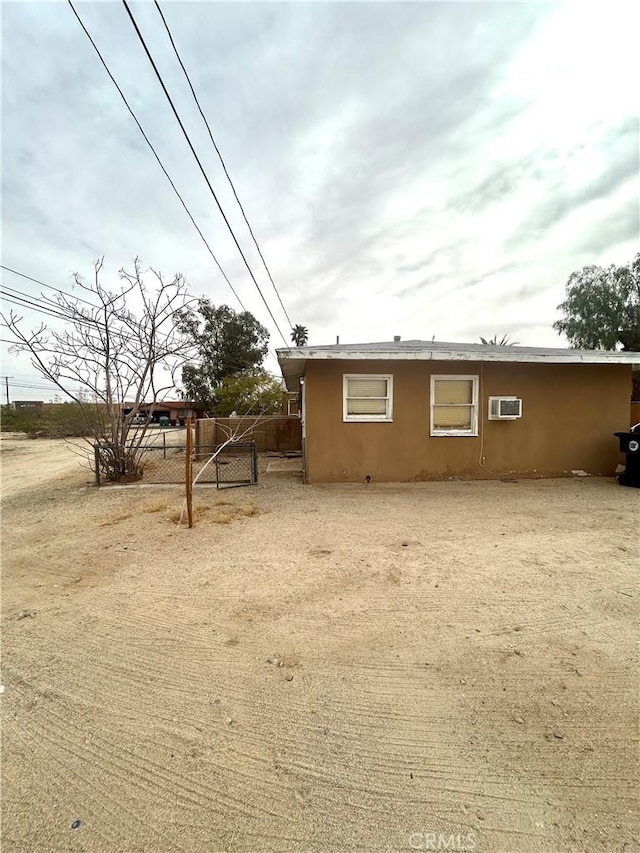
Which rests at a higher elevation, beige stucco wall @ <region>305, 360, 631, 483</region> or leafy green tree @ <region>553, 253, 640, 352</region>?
leafy green tree @ <region>553, 253, 640, 352</region>

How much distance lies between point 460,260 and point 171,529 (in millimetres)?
11362

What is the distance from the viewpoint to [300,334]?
46.6 m

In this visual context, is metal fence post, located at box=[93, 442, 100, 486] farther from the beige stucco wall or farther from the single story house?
the beige stucco wall

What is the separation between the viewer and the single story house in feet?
23.9

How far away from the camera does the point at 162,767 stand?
152 centimetres

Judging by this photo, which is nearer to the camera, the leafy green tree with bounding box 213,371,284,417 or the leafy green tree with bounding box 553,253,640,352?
the leafy green tree with bounding box 213,371,284,417

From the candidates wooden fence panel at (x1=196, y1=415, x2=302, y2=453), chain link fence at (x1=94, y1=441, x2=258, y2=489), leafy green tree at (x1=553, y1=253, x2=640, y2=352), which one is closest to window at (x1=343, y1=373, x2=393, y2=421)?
chain link fence at (x1=94, y1=441, x2=258, y2=489)

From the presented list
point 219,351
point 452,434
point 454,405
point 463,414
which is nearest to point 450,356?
point 454,405

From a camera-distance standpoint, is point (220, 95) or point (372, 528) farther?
point (220, 95)

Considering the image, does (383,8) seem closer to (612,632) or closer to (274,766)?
(612,632)

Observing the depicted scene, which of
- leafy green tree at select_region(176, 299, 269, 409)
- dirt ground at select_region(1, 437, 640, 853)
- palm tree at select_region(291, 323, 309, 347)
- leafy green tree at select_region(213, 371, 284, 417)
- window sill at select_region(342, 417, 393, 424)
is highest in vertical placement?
palm tree at select_region(291, 323, 309, 347)

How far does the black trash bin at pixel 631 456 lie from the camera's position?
695 cm

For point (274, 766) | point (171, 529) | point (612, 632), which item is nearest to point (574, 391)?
point (612, 632)

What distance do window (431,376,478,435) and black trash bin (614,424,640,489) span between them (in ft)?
9.00
